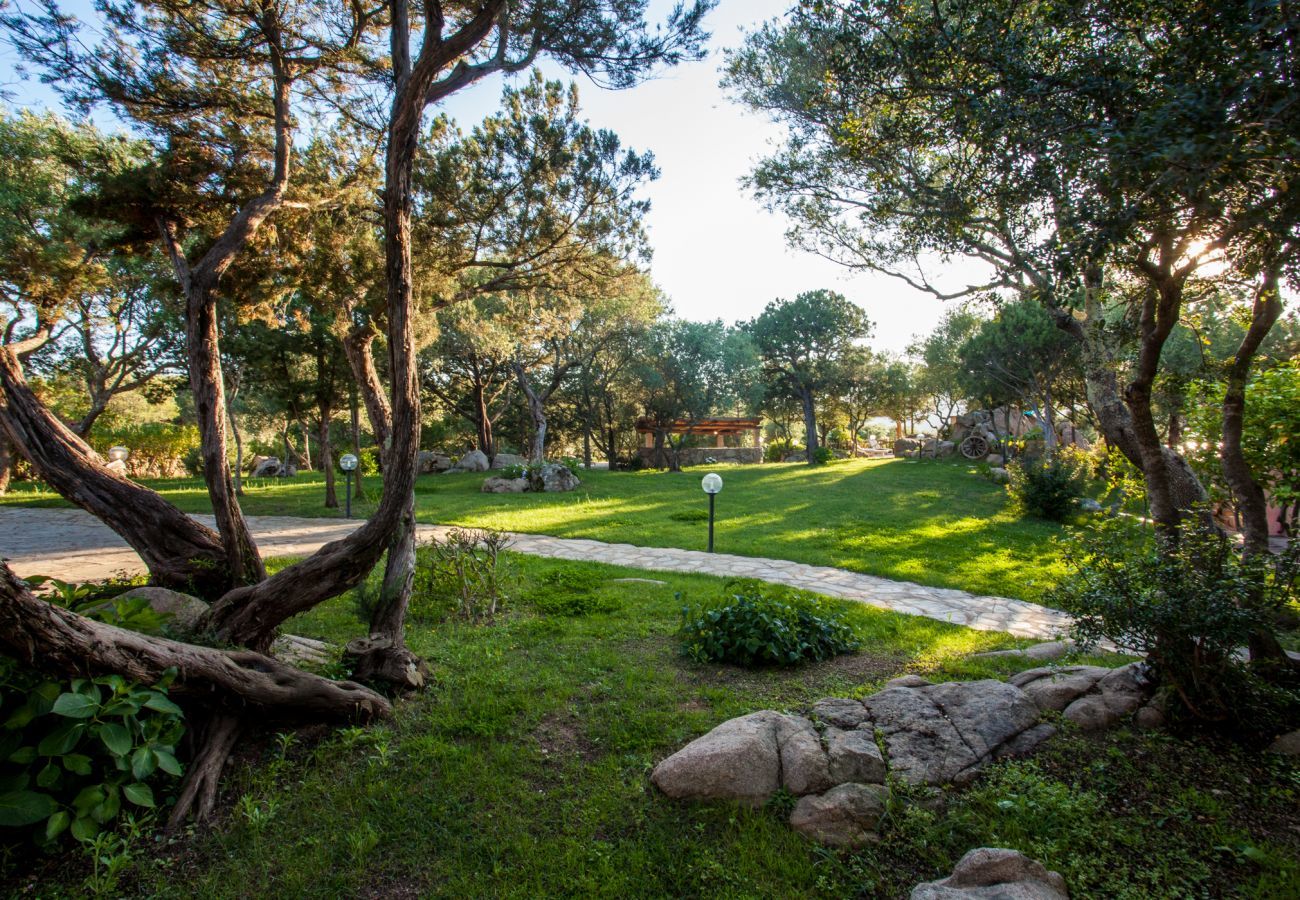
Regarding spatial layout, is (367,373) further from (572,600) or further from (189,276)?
(572,600)

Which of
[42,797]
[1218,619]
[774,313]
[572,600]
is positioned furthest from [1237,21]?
[774,313]

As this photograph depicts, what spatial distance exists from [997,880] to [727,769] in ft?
3.64

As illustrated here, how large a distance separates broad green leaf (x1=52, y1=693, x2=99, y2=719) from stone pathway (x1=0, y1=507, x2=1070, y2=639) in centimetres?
459

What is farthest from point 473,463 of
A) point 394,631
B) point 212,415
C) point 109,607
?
point 109,607

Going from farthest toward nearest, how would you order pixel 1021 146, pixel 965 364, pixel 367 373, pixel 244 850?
1. pixel 965 364
2. pixel 367 373
3. pixel 1021 146
4. pixel 244 850

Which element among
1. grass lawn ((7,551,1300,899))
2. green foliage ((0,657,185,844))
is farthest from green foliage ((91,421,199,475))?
grass lawn ((7,551,1300,899))

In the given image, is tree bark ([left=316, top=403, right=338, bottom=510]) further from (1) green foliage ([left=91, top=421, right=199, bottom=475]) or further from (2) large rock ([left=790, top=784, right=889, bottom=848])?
(2) large rock ([left=790, top=784, right=889, bottom=848])

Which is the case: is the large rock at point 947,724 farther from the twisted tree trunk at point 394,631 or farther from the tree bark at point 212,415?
the tree bark at point 212,415

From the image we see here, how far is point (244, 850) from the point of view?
8.04ft

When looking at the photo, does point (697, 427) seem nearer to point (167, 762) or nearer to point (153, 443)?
point (153, 443)

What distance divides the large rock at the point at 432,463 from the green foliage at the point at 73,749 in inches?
846

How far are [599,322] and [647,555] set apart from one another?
1640cm

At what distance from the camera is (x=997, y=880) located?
1.99 m

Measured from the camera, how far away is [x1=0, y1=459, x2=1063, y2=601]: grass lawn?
8.23m
